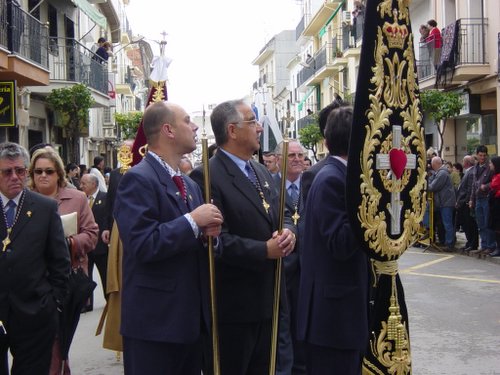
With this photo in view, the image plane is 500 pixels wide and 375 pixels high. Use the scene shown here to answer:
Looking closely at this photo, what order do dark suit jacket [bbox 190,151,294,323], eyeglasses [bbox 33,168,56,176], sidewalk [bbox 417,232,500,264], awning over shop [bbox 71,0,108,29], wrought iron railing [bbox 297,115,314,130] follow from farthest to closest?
wrought iron railing [bbox 297,115,314,130], awning over shop [bbox 71,0,108,29], sidewalk [bbox 417,232,500,264], eyeglasses [bbox 33,168,56,176], dark suit jacket [bbox 190,151,294,323]

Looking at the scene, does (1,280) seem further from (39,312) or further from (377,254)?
(377,254)

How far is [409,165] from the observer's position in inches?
167

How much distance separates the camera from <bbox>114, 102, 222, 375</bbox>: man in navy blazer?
3.81m

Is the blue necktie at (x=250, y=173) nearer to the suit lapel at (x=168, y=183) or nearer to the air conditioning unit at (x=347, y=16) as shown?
the suit lapel at (x=168, y=183)

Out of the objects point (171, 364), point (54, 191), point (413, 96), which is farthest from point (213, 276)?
point (54, 191)

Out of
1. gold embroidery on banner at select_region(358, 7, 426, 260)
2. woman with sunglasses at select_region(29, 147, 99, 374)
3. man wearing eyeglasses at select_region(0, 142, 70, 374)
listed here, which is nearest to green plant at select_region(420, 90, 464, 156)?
Result: woman with sunglasses at select_region(29, 147, 99, 374)

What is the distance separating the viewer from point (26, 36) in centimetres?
1847

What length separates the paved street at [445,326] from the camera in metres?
7.24

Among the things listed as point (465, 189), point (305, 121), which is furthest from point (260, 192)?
point (305, 121)

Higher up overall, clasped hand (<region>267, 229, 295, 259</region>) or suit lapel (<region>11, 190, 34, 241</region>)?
suit lapel (<region>11, 190, 34, 241</region>)

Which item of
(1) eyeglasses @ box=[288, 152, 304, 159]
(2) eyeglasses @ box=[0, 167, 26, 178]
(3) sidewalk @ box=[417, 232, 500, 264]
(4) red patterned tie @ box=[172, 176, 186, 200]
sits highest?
(1) eyeglasses @ box=[288, 152, 304, 159]

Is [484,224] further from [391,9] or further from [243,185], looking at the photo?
[391,9]

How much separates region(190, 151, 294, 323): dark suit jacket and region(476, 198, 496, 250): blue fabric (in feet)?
35.0

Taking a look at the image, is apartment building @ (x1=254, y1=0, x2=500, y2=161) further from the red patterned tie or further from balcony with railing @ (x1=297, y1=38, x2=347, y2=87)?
the red patterned tie
